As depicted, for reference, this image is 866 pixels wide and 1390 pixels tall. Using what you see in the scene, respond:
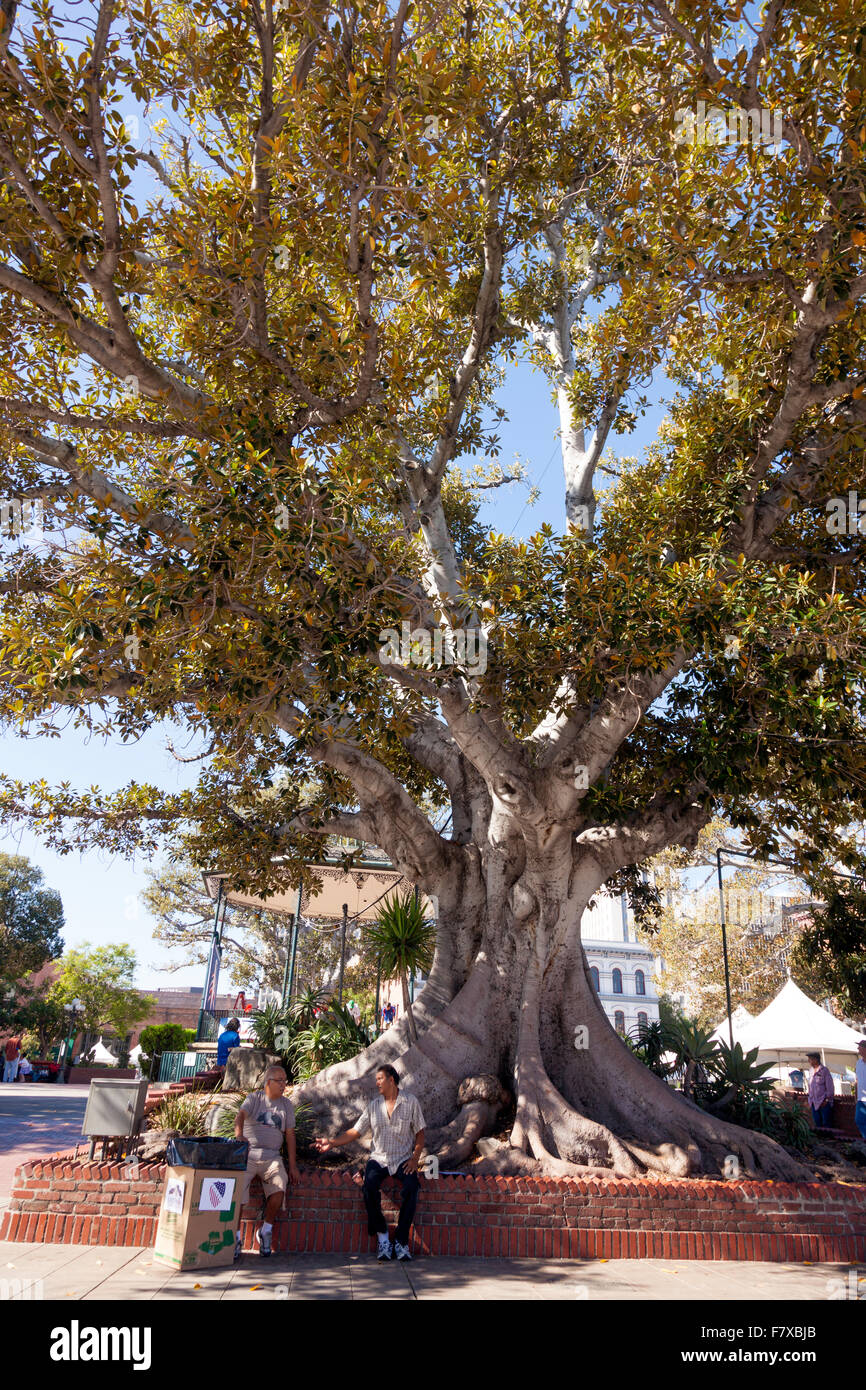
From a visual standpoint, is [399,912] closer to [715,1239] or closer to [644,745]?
[644,745]

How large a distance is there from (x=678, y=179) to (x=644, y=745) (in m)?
5.57

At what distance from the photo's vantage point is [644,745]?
32.5ft

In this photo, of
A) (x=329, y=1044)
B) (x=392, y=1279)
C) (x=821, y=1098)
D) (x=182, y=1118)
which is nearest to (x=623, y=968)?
(x=821, y=1098)

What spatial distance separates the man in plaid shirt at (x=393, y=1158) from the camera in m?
5.86

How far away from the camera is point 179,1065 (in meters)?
14.4

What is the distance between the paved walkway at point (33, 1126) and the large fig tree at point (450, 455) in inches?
146

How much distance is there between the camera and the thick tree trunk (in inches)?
289

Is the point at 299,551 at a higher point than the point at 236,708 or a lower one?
higher

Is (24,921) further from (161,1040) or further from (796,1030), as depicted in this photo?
(796,1030)

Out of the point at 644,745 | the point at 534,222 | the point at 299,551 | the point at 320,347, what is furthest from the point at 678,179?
the point at 644,745

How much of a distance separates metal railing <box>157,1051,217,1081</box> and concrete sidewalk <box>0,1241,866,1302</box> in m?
8.99

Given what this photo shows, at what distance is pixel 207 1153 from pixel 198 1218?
353 mm

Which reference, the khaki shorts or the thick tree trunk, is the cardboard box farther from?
the thick tree trunk

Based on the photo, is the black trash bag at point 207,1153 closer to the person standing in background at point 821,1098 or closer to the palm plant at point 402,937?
the palm plant at point 402,937
